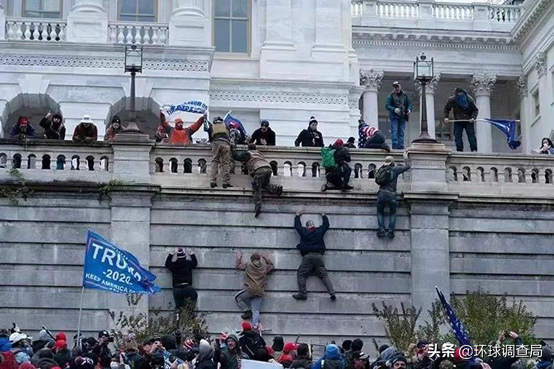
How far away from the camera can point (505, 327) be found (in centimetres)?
3078

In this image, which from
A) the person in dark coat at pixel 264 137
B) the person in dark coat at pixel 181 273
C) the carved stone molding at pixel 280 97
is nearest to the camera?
the person in dark coat at pixel 181 273

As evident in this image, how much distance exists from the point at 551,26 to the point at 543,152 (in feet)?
90.1

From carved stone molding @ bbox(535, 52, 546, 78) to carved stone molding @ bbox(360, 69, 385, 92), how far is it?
7.03 m

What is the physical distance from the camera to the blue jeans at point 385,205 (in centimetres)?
3478

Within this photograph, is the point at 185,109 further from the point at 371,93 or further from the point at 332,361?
the point at 371,93

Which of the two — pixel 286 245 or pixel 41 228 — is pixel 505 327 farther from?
pixel 41 228

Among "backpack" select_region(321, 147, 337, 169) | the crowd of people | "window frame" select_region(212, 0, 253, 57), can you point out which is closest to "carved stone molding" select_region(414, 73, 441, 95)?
"window frame" select_region(212, 0, 253, 57)

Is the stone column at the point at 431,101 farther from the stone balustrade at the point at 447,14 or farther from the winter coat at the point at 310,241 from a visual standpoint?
the winter coat at the point at 310,241

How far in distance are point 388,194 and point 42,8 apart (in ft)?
60.7

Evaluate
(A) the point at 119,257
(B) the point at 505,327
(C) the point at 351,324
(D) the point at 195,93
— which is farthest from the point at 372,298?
(D) the point at 195,93

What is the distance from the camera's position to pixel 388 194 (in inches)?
1369

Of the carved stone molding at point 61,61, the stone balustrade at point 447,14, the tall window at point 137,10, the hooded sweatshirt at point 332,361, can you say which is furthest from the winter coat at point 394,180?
the stone balustrade at point 447,14

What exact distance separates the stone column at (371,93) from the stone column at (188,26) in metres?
20.6

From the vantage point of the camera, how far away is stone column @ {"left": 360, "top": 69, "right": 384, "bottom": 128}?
67688mm
